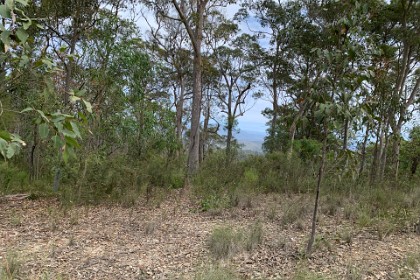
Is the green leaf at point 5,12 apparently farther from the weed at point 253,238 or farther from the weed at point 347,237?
the weed at point 347,237

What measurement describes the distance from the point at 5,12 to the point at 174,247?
3.56 m

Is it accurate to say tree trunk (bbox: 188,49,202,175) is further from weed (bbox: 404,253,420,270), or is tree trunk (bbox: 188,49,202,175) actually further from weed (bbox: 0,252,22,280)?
weed (bbox: 404,253,420,270)

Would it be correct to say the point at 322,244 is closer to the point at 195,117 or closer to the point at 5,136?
the point at 5,136

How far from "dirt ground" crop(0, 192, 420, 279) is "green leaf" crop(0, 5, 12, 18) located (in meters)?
2.65

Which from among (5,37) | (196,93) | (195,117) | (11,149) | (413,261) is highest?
(196,93)

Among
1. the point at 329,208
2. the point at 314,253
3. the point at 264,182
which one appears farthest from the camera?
the point at 264,182

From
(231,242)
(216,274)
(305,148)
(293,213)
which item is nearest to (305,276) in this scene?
(216,274)

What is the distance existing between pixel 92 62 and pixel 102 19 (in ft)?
3.15

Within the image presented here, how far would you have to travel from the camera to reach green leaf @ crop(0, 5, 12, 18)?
865 millimetres

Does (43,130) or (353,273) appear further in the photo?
(353,273)

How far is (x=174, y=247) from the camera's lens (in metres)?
3.97

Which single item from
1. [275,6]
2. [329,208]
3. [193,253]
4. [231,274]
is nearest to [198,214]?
[193,253]

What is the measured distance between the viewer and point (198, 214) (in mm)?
5727

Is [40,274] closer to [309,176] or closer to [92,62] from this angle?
[92,62]
